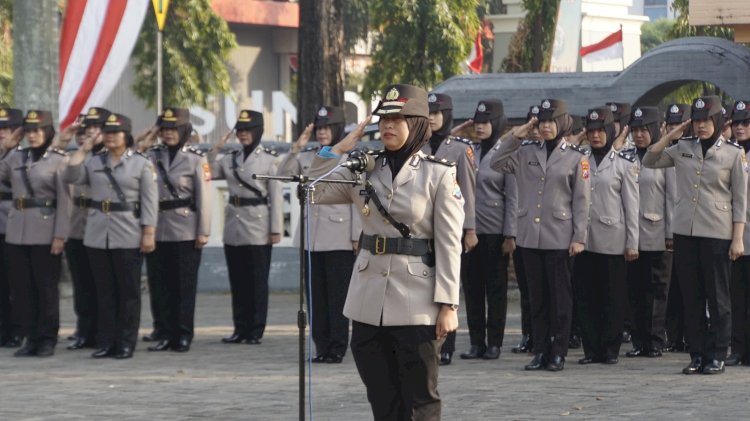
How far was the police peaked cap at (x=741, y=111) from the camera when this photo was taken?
1282 centimetres

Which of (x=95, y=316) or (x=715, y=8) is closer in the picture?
(x=95, y=316)

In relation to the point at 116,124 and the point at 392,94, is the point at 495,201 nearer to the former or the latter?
the point at 116,124

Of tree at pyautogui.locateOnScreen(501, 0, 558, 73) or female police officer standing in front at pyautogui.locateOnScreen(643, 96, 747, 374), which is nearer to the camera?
female police officer standing in front at pyautogui.locateOnScreen(643, 96, 747, 374)

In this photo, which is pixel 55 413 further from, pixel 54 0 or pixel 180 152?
pixel 54 0

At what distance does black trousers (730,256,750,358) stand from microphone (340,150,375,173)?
5618mm

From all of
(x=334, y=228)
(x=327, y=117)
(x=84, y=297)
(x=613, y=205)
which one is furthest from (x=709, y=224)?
(x=84, y=297)

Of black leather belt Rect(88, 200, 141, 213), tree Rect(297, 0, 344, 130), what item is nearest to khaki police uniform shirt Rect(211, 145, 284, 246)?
black leather belt Rect(88, 200, 141, 213)

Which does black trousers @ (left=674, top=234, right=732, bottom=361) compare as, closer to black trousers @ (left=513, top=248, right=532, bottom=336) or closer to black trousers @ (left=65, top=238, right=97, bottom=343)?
black trousers @ (left=513, top=248, right=532, bottom=336)

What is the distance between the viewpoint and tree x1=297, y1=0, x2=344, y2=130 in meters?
22.0

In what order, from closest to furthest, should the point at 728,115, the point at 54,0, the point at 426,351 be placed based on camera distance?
1. the point at 426,351
2. the point at 728,115
3. the point at 54,0

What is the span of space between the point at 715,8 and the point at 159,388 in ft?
24.4

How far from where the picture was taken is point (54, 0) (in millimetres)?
18641

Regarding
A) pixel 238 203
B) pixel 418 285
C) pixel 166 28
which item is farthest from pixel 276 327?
pixel 166 28

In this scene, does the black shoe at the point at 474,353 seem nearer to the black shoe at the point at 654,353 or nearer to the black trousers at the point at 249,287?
the black shoe at the point at 654,353
